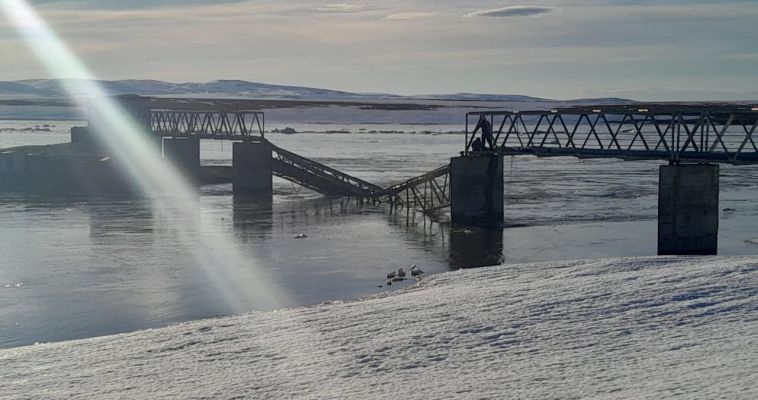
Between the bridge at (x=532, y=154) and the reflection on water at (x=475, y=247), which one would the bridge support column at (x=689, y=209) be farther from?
the reflection on water at (x=475, y=247)

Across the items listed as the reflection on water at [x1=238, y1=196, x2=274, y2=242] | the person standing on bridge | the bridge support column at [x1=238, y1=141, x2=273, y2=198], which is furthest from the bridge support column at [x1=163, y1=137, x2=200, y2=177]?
the person standing on bridge

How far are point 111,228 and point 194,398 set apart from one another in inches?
900

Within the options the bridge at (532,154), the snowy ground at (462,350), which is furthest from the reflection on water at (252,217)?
the snowy ground at (462,350)

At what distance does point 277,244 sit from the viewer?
30734 millimetres

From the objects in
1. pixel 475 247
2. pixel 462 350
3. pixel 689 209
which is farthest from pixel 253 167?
pixel 462 350

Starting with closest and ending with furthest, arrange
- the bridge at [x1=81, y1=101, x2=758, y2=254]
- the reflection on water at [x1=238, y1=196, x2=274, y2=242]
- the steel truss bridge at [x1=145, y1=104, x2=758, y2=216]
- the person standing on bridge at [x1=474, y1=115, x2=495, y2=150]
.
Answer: the bridge at [x1=81, y1=101, x2=758, y2=254] → the steel truss bridge at [x1=145, y1=104, x2=758, y2=216] → the reflection on water at [x1=238, y1=196, x2=274, y2=242] → the person standing on bridge at [x1=474, y1=115, x2=495, y2=150]

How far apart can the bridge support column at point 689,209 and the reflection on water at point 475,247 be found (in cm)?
478

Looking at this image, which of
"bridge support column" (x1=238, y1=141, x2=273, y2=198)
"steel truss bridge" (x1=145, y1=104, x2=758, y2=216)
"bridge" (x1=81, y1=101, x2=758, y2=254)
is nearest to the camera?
"bridge" (x1=81, y1=101, x2=758, y2=254)

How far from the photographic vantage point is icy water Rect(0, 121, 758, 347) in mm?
20906

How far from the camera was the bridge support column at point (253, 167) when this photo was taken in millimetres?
50094

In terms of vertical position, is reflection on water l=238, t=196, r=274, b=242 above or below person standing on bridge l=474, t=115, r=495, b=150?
below

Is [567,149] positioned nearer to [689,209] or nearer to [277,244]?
[689,209]

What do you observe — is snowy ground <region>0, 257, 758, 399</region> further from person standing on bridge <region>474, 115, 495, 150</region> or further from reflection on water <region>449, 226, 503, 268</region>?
person standing on bridge <region>474, 115, 495, 150</region>

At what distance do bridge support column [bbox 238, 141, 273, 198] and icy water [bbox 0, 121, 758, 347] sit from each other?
3.01 ft
